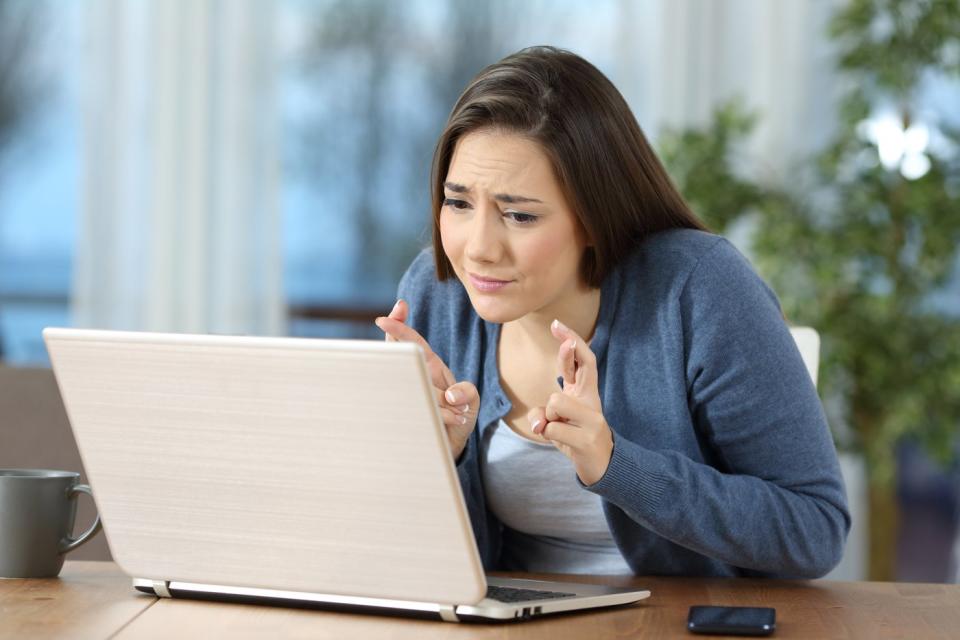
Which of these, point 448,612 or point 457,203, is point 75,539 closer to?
point 448,612

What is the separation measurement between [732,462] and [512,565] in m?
0.34

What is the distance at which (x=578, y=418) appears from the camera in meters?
1.18

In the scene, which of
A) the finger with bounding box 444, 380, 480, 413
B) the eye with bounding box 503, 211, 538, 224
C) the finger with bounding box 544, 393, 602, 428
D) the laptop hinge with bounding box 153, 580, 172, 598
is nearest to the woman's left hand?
the finger with bounding box 544, 393, 602, 428

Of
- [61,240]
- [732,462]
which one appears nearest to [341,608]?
[732,462]

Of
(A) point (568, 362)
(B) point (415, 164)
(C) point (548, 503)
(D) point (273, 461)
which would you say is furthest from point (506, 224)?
(B) point (415, 164)

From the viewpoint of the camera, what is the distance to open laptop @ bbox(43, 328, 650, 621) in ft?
3.25

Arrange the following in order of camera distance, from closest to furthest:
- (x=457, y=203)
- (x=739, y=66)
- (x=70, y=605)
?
(x=70, y=605), (x=457, y=203), (x=739, y=66)

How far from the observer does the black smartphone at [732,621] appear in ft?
3.51

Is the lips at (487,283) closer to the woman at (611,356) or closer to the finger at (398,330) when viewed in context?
the woman at (611,356)

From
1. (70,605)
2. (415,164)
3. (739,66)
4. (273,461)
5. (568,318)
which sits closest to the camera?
(273,461)

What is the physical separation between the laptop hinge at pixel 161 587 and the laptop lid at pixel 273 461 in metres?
0.02

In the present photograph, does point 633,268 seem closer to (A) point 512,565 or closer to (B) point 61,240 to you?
(A) point 512,565

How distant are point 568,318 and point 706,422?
225mm

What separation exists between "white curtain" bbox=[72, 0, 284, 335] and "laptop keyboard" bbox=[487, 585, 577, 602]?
260 centimetres
